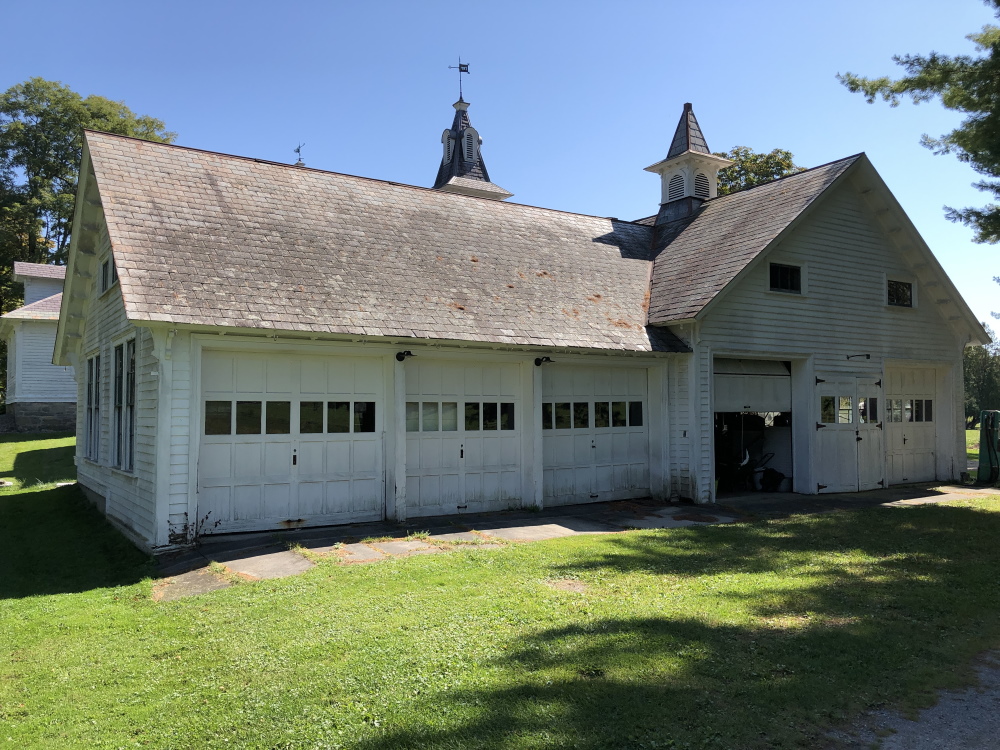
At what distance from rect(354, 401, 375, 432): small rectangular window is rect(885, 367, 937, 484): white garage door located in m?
12.2

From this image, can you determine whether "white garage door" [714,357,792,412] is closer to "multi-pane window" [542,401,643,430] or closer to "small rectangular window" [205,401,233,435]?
"multi-pane window" [542,401,643,430]

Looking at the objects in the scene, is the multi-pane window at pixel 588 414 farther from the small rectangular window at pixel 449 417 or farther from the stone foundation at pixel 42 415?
the stone foundation at pixel 42 415

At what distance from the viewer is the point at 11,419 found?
28469mm

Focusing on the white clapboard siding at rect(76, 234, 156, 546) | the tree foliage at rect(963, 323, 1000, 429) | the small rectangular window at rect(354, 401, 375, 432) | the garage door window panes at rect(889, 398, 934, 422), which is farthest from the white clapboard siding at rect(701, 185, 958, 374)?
the tree foliage at rect(963, 323, 1000, 429)

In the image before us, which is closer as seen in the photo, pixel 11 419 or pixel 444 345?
pixel 444 345

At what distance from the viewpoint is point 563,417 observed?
13273 mm

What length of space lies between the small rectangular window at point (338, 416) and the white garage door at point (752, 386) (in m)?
7.28

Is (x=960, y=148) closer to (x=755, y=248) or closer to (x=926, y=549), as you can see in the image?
(x=755, y=248)

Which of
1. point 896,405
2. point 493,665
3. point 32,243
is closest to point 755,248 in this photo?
point 896,405

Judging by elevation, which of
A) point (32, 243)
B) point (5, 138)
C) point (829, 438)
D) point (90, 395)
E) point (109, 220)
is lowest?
point (829, 438)

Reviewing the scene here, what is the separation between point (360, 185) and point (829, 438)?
11.2 metres

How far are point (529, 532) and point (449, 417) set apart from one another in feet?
8.16

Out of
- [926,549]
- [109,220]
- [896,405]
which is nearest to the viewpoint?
[926,549]

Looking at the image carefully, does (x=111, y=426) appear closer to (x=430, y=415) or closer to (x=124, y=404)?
(x=124, y=404)
